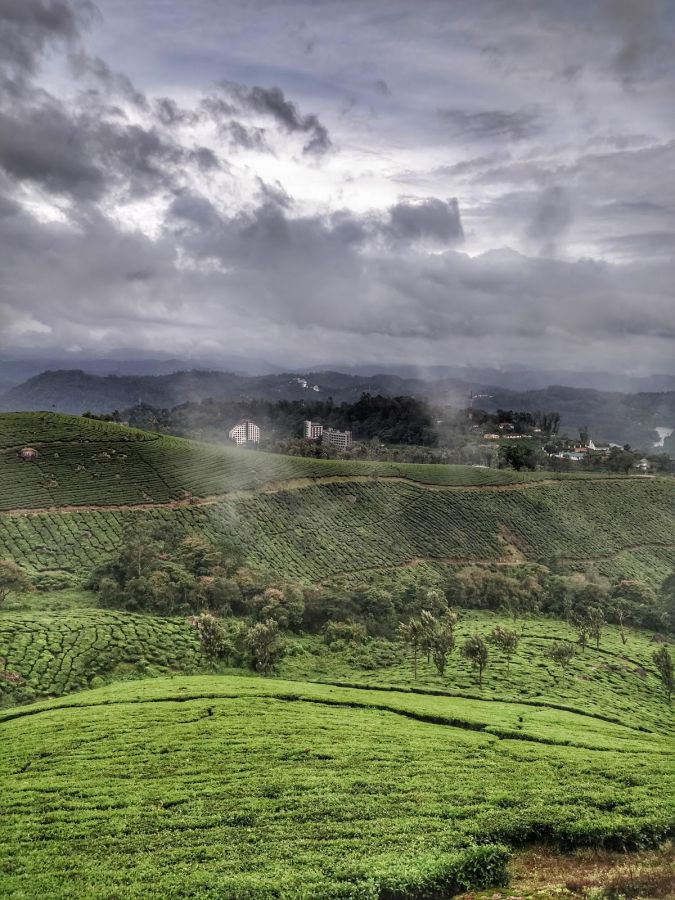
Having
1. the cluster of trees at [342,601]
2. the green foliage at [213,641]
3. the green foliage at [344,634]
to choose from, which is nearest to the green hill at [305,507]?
the cluster of trees at [342,601]

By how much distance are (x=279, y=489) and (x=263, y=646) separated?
51.9 m

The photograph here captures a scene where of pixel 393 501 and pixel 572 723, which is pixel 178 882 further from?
pixel 393 501

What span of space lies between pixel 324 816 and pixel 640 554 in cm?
9714

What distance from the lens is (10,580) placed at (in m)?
52.7

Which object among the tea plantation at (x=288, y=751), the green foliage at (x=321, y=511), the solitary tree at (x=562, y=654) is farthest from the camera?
the green foliage at (x=321, y=511)

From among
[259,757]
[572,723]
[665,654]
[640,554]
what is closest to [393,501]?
[640,554]

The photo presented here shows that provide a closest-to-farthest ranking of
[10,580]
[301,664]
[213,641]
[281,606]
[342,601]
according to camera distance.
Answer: [213,641], [301,664], [10,580], [281,606], [342,601]

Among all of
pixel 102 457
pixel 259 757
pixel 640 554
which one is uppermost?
pixel 102 457

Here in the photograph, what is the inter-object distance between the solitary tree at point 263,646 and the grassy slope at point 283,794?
A: 1378 centimetres

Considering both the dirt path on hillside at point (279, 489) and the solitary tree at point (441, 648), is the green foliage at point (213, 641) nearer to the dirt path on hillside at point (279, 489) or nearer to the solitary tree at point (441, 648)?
the solitary tree at point (441, 648)

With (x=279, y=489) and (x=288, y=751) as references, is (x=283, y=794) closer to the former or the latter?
(x=288, y=751)

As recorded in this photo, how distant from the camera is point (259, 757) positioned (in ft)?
82.5

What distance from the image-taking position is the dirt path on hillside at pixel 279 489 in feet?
255

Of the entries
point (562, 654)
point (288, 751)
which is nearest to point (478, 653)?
point (562, 654)
